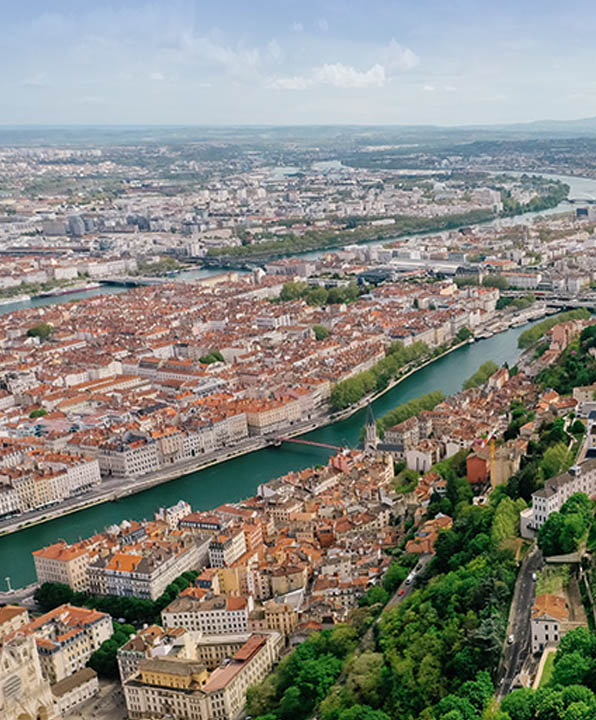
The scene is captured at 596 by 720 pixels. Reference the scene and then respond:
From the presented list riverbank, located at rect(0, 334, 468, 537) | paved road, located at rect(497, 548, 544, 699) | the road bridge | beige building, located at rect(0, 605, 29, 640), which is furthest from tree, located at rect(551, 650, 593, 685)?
the road bridge

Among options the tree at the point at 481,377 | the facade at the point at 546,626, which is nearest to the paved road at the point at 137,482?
the tree at the point at 481,377

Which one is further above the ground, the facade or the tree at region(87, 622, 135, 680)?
the facade

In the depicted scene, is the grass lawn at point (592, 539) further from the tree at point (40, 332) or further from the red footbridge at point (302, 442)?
the tree at point (40, 332)

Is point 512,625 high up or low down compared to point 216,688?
up

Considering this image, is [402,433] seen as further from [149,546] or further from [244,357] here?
[244,357]

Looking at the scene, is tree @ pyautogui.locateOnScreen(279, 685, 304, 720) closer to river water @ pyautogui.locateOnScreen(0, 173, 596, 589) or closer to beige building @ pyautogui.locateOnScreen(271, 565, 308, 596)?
beige building @ pyautogui.locateOnScreen(271, 565, 308, 596)

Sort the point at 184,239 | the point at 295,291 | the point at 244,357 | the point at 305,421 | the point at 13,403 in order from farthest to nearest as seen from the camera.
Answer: the point at 184,239, the point at 295,291, the point at 244,357, the point at 13,403, the point at 305,421

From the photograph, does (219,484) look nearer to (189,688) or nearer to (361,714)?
(189,688)

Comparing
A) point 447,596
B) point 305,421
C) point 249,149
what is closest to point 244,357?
point 305,421
